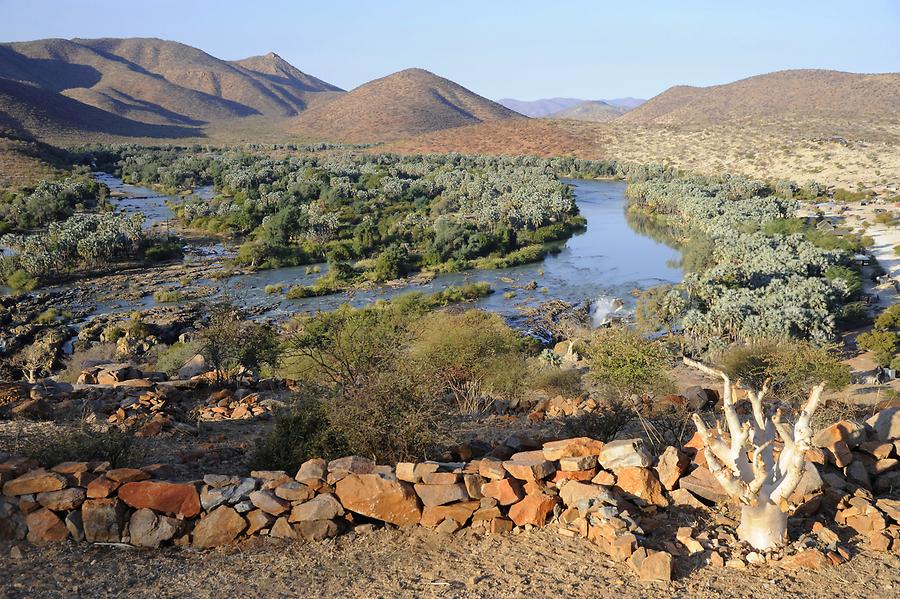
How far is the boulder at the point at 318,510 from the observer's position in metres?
7.21

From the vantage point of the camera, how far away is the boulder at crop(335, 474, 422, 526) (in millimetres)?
7297

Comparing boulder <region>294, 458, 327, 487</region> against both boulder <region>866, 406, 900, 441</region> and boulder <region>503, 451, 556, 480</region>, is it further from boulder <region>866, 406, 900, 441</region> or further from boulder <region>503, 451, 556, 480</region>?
boulder <region>866, 406, 900, 441</region>

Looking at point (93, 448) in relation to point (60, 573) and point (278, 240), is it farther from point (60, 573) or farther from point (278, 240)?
point (278, 240)

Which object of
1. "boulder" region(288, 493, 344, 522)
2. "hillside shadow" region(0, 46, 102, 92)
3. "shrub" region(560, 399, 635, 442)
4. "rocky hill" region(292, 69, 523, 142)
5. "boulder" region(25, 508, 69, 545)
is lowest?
"shrub" region(560, 399, 635, 442)

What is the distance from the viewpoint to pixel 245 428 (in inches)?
463

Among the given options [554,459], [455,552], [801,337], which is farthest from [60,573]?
[801,337]

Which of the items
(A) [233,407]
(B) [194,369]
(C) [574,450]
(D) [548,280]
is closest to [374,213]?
(D) [548,280]

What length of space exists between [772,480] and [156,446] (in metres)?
7.70

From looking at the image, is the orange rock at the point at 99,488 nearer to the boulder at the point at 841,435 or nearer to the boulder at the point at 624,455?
the boulder at the point at 624,455

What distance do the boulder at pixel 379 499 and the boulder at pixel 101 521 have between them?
2.07m

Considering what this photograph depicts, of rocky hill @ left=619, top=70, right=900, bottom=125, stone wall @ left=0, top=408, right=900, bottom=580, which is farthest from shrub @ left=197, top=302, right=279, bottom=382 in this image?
rocky hill @ left=619, top=70, right=900, bottom=125

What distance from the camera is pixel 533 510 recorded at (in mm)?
7293

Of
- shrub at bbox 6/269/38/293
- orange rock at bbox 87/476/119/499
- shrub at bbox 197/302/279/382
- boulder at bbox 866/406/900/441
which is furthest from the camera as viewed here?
shrub at bbox 6/269/38/293

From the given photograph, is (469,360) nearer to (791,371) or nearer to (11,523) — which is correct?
(791,371)
